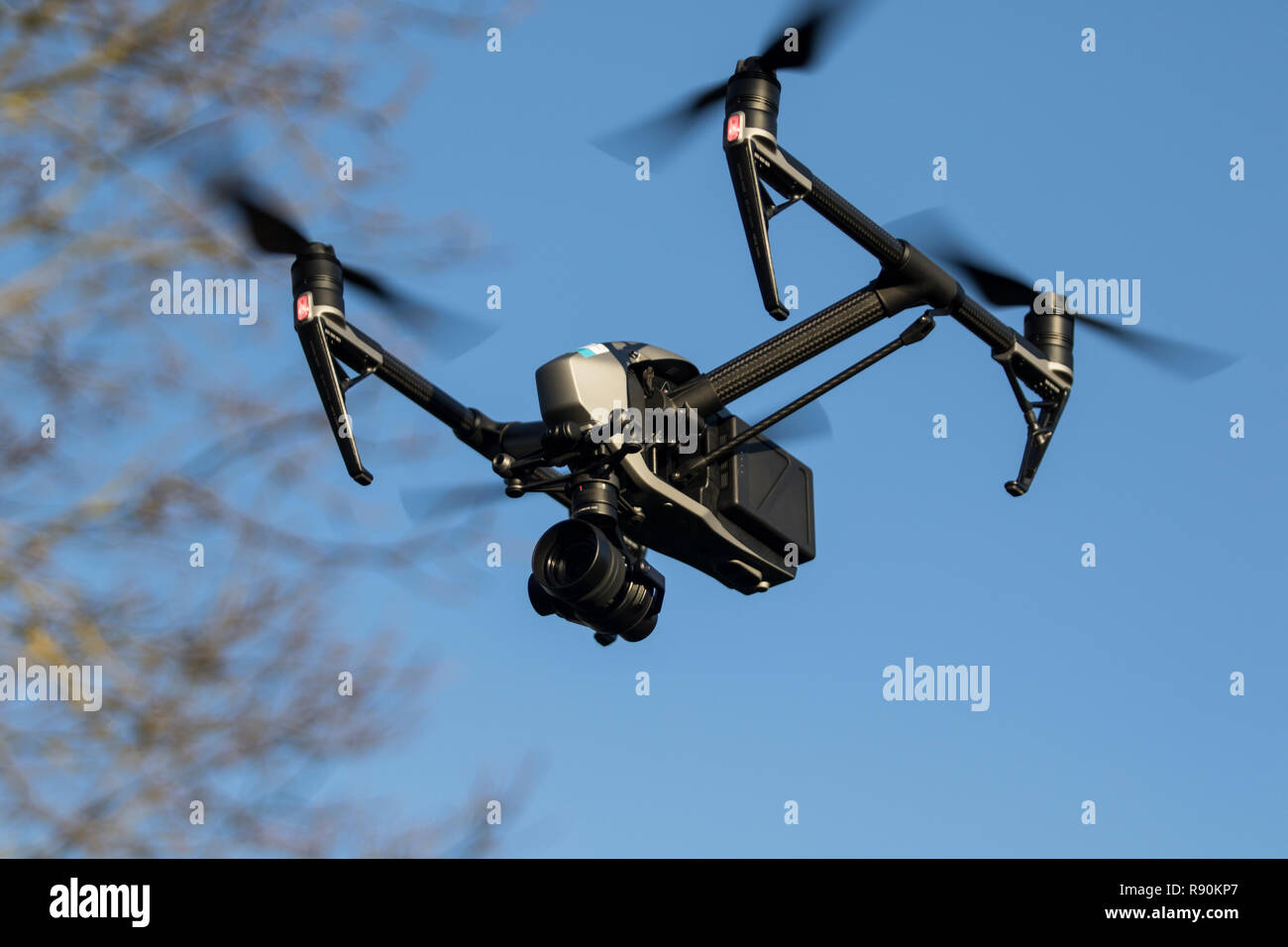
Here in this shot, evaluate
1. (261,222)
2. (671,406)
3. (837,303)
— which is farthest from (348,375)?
(837,303)

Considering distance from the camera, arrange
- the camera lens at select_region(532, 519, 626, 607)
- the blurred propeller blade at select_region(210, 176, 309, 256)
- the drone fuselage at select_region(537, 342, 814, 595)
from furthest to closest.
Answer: the blurred propeller blade at select_region(210, 176, 309, 256)
the drone fuselage at select_region(537, 342, 814, 595)
the camera lens at select_region(532, 519, 626, 607)

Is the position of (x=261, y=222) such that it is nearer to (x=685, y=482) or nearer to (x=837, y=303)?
(x=685, y=482)

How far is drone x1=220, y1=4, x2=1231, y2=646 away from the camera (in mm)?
8953

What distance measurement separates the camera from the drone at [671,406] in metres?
8.95

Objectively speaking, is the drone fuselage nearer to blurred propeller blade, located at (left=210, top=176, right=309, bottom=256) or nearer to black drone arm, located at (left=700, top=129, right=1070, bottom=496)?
black drone arm, located at (left=700, top=129, right=1070, bottom=496)

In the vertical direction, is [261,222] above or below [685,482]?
above

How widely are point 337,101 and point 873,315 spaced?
12.7 feet

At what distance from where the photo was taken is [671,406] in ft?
31.1

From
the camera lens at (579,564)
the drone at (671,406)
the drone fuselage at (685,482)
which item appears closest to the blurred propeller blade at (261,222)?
the drone at (671,406)

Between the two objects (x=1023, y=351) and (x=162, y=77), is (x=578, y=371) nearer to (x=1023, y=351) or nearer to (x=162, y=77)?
(x=1023, y=351)

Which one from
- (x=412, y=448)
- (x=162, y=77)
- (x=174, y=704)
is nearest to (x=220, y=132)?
(x=162, y=77)

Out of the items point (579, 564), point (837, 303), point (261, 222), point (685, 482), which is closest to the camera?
point (579, 564)

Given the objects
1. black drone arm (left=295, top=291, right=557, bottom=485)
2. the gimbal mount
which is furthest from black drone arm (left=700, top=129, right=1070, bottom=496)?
black drone arm (left=295, top=291, right=557, bottom=485)

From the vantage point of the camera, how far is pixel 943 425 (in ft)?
40.1
